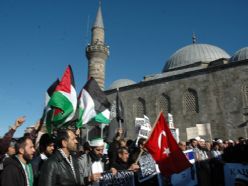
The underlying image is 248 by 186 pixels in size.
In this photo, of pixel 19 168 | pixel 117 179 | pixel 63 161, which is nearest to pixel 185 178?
pixel 117 179

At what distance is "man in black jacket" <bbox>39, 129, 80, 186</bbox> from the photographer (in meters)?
3.01

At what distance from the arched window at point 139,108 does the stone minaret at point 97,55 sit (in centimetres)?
592

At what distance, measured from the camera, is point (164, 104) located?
22.4m

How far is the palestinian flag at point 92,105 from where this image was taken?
22.0 ft

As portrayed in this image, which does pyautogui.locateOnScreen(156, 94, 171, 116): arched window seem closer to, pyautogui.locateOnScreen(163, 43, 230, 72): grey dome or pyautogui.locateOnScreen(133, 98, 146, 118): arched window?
pyautogui.locateOnScreen(133, 98, 146, 118): arched window

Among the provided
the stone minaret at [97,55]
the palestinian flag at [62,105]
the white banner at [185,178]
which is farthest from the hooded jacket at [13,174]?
the stone minaret at [97,55]

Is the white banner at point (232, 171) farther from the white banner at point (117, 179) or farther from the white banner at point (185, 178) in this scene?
the white banner at point (117, 179)

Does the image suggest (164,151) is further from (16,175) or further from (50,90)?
(50,90)

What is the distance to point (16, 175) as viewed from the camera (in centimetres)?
316

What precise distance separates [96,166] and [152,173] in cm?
97

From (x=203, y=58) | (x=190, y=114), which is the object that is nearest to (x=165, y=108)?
(x=190, y=114)

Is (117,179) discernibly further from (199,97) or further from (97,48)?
(97,48)

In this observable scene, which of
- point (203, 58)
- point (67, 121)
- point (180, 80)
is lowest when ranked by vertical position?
point (67, 121)

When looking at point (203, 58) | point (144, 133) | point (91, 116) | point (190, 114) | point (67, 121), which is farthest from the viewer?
point (203, 58)
